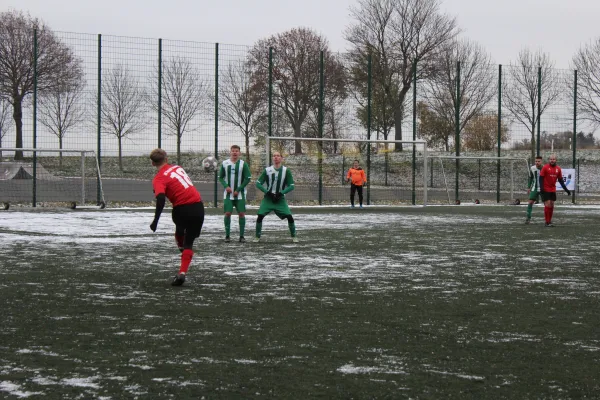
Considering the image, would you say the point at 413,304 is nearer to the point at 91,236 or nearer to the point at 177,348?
the point at 177,348

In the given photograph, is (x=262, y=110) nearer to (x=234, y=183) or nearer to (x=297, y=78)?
(x=297, y=78)

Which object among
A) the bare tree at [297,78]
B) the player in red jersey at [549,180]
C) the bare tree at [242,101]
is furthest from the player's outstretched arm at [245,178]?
the bare tree at [297,78]

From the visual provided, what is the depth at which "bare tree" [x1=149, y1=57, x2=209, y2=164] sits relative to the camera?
2806 cm

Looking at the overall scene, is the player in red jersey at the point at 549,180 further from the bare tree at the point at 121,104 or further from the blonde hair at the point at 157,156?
the bare tree at the point at 121,104

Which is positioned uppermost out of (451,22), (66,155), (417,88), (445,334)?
(451,22)

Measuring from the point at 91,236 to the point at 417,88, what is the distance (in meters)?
20.7

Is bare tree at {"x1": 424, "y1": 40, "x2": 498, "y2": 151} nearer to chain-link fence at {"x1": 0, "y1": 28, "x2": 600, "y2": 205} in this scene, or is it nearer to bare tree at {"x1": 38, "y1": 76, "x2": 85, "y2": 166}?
chain-link fence at {"x1": 0, "y1": 28, "x2": 600, "y2": 205}

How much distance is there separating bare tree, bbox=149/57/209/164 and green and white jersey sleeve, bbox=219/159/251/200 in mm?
13148

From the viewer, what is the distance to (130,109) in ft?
90.5

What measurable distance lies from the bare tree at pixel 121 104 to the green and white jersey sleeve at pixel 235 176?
12.6 m

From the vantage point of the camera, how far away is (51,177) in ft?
87.6

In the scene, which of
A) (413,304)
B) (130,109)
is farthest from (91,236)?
(130,109)

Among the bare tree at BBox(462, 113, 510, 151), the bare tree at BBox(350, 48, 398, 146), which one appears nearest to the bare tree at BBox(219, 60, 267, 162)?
the bare tree at BBox(350, 48, 398, 146)

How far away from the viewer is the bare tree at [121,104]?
88.1ft
